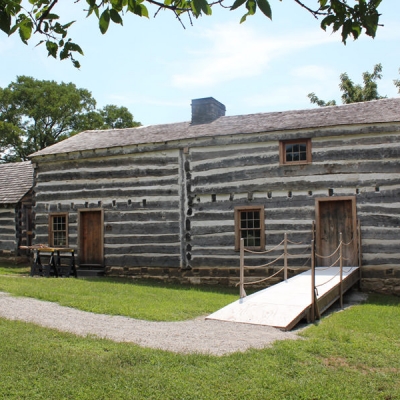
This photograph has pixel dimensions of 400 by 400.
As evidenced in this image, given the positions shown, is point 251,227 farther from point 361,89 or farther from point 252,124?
point 361,89

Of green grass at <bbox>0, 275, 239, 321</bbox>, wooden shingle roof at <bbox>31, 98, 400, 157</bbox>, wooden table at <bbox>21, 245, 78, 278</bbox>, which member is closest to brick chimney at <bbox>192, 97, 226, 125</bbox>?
wooden shingle roof at <bbox>31, 98, 400, 157</bbox>

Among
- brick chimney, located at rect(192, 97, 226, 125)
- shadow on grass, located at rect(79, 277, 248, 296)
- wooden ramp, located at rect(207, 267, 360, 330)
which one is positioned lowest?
shadow on grass, located at rect(79, 277, 248, 296)

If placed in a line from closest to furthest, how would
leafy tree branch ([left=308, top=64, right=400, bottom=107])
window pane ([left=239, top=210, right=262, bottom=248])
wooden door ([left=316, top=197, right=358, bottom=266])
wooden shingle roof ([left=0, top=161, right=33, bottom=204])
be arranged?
wooden door ([left=316, top=197, right=358, bottom=266])
window pane ([left=239, top=210, right=262, bottom=248])
wooden shingle roof ([left=0, top=161, right=33, bottom=204])
leafy tree branch ([left=308, top=64, right=400, bottom=107])

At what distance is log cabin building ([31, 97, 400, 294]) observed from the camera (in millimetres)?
13484

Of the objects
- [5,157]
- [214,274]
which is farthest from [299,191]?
[5,157]

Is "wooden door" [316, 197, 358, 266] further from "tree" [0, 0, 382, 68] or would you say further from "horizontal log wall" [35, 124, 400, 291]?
"tree" [0, 0, 382, 68]

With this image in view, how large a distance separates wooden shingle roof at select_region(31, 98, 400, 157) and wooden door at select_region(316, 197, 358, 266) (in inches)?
87.5

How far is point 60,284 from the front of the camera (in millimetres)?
13492

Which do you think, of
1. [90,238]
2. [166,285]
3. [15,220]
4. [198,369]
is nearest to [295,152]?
[166,285]

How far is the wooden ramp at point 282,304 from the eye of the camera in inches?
327

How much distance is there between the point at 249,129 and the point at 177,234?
13.0 feet

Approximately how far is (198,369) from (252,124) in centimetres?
1088

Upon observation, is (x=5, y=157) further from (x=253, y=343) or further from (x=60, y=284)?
(x=253, y=343)

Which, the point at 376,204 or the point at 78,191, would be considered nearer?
the point at 376,204
